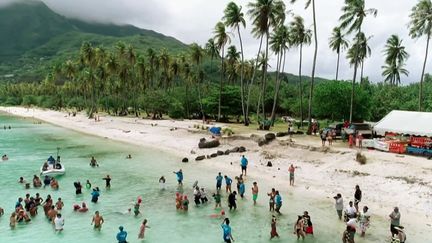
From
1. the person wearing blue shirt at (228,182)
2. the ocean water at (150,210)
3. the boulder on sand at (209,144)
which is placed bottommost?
the ocean water at (150,210)

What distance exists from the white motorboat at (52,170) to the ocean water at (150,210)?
2.43 ft

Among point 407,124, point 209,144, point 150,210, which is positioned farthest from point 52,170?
point 407,124

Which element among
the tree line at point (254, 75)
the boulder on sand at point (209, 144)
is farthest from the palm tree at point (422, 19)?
the boulder on sand at point (209, 144)

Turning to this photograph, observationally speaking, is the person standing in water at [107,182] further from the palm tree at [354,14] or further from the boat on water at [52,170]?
the palm tree at [354,14]

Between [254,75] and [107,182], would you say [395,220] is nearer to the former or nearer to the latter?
[107,182]

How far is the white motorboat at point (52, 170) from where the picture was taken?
34625mm

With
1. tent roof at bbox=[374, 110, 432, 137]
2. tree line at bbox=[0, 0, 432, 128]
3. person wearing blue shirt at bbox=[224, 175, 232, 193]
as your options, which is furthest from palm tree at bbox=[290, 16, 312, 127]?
person wearing blue shirt at bbox=[224, 175, 232, 193]

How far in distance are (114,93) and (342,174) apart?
10968cm

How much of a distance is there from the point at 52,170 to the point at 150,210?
13.8 meters

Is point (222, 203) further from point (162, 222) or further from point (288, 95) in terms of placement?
point (288, 95)

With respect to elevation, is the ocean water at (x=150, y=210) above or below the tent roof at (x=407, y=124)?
below

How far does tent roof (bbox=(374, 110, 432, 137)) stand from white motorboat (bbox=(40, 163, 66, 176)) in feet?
96.5

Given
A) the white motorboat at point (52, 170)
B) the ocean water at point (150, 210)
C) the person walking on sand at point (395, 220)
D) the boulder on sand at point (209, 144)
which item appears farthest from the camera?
the boulder on sand at point (209, 144)

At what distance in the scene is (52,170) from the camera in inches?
1372
